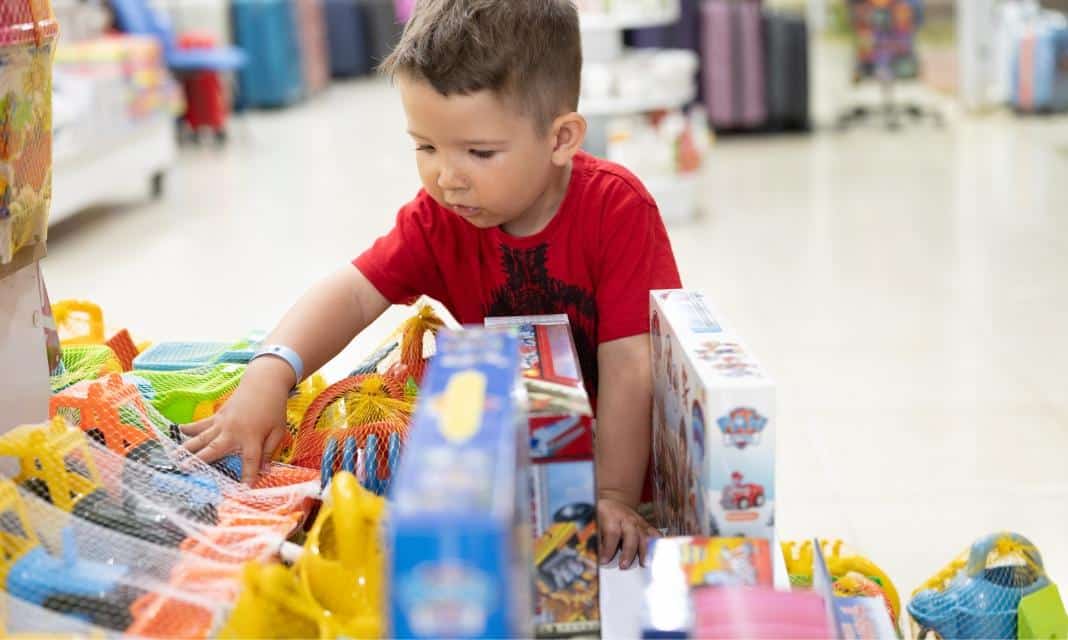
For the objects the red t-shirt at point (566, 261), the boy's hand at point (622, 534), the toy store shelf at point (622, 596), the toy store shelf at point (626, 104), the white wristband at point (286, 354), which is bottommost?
the toy store shelf at point (626, 104)

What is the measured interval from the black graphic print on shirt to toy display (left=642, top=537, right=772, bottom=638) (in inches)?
19.0

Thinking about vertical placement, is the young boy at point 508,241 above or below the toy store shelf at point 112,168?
above

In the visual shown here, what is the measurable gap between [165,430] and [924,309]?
A: 2.70 meters

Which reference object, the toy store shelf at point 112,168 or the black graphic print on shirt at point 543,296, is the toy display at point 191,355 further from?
the toy store shelf at point 112,168

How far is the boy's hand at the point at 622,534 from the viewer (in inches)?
50.4

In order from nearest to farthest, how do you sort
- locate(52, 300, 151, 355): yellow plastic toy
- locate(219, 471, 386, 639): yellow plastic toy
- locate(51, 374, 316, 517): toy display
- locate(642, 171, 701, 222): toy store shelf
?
1. locate(219, 471, 386, 639): yellow plastic toy
2. locate(51, 374, 316, 517): toy display
3. locate(52, 300, 151, 355): yellow plastic toy
4. locate(642, 171, 701, 222): toy store shelf

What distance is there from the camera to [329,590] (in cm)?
102

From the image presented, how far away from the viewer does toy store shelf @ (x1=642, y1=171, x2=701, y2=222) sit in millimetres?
5012

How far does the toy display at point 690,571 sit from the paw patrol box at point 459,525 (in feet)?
0.69

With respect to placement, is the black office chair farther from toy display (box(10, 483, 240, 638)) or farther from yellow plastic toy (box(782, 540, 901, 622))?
toy display (box(10, 483, 240, 638))

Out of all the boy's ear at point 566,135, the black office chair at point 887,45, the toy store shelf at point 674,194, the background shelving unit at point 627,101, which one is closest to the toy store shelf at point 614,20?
the background shelving unit at point 627,101

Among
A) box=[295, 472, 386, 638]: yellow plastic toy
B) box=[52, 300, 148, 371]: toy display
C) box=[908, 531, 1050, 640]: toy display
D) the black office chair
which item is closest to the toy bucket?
box=[52, 300, 148, 371]: toy display

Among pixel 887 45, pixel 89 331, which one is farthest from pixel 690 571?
pixel 887 45

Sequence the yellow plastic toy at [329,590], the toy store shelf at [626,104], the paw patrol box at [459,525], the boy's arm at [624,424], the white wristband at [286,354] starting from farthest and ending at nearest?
the toy store shelf at [626,104] < the white wristband at [286,354] < the boy's arm at [624,424] < the yellow plastic toy at [329,590] < the paw patrol box at [459,525]
